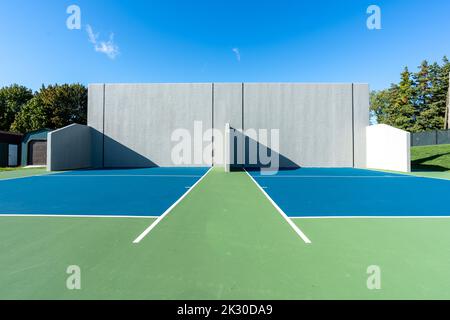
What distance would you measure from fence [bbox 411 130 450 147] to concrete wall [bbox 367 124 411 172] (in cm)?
1634

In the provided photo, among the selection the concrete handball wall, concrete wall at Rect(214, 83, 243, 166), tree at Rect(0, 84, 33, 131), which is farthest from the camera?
tree at Rect(0, 84, 33, 131)

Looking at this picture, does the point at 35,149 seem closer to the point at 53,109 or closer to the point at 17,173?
the point at 17,173

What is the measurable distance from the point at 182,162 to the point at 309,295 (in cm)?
2094

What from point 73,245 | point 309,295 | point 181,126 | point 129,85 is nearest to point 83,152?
point 129,85

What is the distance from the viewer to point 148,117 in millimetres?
23391

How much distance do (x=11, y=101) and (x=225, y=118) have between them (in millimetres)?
44768

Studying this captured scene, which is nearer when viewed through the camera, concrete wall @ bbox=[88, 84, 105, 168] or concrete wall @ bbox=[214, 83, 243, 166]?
concrete wall @ bbox=[214, 83, 243, 166]

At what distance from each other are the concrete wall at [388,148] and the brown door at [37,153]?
3434cm

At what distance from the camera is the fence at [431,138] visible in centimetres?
2959

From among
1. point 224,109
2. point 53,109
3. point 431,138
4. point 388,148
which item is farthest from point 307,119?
point 53,109

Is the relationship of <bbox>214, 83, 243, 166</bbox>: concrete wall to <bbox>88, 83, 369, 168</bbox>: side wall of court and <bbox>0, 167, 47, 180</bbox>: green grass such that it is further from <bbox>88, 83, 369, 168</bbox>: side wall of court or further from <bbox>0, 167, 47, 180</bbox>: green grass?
<bbox>0, 167, 47, 180</bbox>: green grass

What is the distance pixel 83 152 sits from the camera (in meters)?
21.9

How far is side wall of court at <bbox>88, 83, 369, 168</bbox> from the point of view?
22672mm

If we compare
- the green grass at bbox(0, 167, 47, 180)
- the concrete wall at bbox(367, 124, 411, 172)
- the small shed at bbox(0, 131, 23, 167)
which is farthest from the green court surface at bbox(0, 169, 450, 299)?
the small shed at bbox(0, 131, 23, 167)
